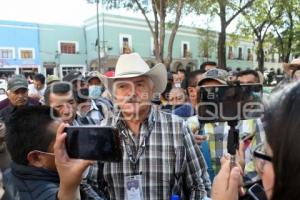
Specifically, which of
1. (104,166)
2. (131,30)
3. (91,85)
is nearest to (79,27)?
(131,30)

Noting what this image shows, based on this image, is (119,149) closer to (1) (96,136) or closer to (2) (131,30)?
(1) (96,136)

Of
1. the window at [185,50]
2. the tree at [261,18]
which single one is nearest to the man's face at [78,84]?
the tree at [261,18]

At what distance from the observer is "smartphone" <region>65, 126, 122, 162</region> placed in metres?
1.33

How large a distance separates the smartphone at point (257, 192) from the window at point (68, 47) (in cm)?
3331

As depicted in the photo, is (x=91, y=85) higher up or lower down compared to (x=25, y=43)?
lower down

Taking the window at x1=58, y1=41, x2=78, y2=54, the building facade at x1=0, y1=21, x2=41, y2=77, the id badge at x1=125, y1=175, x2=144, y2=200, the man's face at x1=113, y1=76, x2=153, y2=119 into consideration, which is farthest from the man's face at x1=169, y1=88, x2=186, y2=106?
the window at x1=58, y1=41, x2=78, y2=54

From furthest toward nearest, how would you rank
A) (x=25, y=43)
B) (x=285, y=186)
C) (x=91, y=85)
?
(x=25, y=43) < (x=91, y=85) < (x=285, y=186)

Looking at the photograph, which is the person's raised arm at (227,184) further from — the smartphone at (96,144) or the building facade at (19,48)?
the building facade at (19,48)

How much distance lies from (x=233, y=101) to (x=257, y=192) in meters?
0.46

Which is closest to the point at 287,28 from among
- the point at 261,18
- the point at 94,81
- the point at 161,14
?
the point at 261,18

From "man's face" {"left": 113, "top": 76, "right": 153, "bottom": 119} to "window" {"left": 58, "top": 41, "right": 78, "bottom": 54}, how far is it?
32.2 m

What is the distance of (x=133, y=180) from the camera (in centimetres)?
203

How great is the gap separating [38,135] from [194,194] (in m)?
0.96

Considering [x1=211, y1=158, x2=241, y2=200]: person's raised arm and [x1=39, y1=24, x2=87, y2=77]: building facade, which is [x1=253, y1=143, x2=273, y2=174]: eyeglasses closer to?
[x1=211, y1=158, x2=241, y2=200]: person's raised arm
